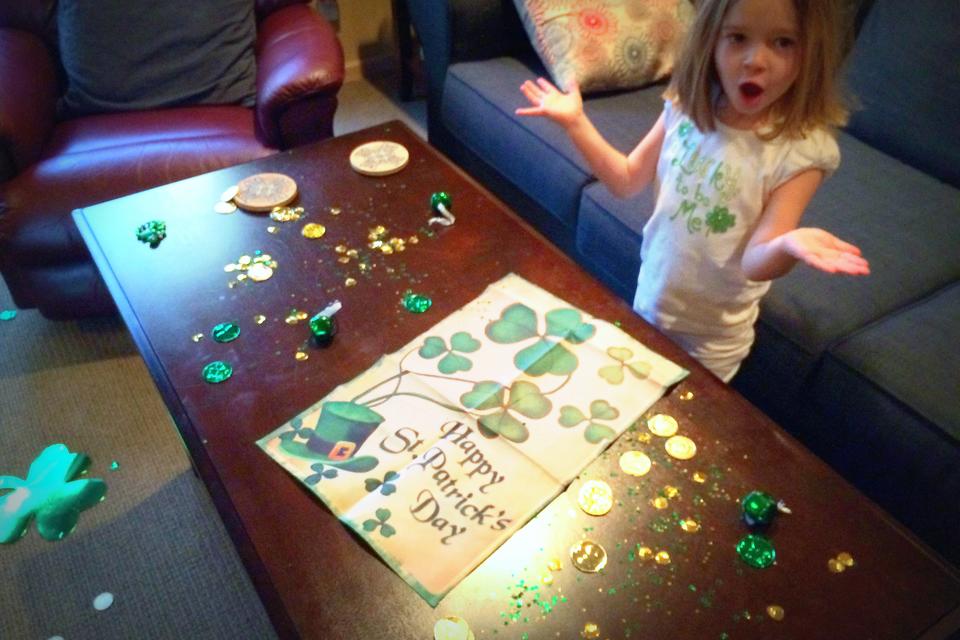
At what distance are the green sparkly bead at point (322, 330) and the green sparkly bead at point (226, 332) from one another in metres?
0.11

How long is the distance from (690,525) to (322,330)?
528 mm

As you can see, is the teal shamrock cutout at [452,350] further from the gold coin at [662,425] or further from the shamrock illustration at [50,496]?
the shamrock illustration at [50,496]

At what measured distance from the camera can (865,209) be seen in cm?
141

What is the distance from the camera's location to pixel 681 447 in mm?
848

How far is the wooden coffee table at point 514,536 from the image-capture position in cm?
71

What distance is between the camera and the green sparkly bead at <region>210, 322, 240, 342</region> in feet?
3.18

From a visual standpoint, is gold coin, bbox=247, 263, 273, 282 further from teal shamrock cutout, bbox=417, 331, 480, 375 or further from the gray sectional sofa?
the gray sectional sofa

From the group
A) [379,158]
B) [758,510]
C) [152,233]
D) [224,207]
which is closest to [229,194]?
[224,207]

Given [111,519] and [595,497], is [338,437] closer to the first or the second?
[595,497]

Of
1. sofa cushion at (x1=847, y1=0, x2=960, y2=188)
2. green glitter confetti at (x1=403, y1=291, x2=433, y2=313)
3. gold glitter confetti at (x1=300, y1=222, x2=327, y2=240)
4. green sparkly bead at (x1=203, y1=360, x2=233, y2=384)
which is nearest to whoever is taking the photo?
green sparkly bead at (x1=203, y1=360, x2=233, y2=384)

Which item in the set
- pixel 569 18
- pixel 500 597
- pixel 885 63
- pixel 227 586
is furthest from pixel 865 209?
pixel 227 586

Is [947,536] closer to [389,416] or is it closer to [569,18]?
[389,416]

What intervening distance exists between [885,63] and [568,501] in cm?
138

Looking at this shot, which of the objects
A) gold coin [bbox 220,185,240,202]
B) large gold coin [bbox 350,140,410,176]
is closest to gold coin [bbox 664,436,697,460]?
large gold coin [bbox 350,140,410,176]
